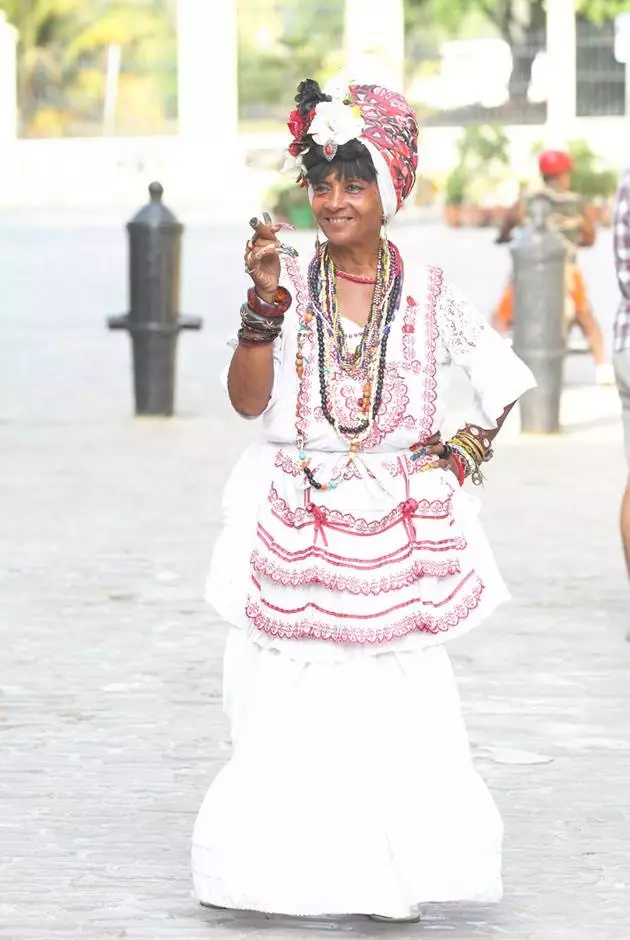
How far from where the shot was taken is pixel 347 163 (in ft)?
16.9

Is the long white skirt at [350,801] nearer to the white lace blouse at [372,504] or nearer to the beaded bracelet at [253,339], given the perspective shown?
the white lace blouse at [372,504]

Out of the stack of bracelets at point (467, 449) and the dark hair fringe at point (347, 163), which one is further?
the stack of bracelets at point (467, 449)

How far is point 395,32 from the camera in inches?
2100

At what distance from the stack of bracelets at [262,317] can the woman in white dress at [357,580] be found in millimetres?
22

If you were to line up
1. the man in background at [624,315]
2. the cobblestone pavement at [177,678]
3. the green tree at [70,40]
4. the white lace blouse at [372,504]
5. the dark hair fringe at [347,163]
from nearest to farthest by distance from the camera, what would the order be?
the dark hair fringe at [347,163] < the white lace blouse at [372,504] < the cobblestone pavement at [177,678] < the man in background at [624,315] < the green tree at [70,40]

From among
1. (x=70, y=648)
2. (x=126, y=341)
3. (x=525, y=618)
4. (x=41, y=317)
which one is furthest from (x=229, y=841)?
(x=41, y=317)

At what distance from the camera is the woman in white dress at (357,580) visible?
5168 mm

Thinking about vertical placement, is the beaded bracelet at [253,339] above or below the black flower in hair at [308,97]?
below

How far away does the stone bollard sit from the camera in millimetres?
13531

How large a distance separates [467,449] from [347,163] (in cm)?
67

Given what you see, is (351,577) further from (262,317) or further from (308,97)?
(308,97)

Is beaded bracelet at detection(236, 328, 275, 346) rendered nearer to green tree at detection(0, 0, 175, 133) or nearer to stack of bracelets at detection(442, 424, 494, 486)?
stack of bracelets at detection(442, 424, 494, 486)

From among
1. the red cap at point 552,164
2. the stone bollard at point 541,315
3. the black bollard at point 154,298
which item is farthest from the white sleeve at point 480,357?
the red cap at point 552,164

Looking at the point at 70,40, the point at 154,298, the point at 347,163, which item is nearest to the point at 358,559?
the point at 347,163
